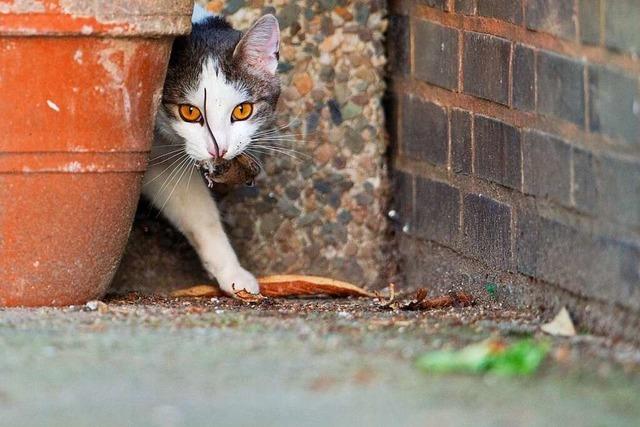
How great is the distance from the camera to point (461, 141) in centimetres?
300

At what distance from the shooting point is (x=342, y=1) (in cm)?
341

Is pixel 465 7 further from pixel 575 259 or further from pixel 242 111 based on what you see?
pixel 575 259

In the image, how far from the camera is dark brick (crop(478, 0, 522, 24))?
2.58m

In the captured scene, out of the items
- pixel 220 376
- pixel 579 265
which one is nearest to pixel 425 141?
pixel 579 265

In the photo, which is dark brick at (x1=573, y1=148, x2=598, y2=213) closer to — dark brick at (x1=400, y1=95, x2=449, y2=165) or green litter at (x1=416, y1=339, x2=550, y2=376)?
green litter at (x1=416, y1=339, x2=550, y2=376)

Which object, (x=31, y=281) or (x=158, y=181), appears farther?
(x=158, y=181)

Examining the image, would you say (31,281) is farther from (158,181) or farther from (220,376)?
(220,376)

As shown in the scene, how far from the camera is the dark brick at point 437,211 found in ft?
10.2

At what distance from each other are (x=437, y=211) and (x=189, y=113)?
2.51ft

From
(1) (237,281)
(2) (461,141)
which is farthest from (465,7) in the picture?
(1) (237,281)

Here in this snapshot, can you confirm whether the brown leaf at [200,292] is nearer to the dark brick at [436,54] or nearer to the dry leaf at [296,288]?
the dry leaf at [296,288]

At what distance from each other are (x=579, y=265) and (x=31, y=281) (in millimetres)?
1262

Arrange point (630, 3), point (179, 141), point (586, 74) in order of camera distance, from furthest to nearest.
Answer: point (179, 141) < point (586, 74) < point (630, 3)

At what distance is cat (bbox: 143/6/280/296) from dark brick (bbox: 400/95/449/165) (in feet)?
1.34
